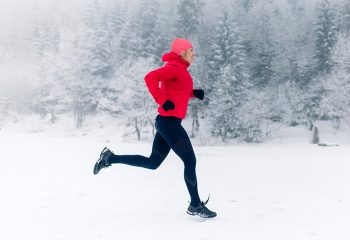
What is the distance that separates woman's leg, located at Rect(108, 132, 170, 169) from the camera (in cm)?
446

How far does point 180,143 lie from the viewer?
4.17 meters

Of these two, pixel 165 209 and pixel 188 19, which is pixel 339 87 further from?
pixel 165 209

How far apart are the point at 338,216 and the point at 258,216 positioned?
900 millimetres

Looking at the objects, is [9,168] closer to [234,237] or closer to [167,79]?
[167,79]

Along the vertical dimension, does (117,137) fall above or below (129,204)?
below

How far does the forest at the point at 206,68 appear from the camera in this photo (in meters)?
42.3

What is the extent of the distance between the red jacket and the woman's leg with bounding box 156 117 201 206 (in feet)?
0.34

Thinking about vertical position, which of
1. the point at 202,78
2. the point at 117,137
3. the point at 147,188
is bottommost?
the point at 117,137

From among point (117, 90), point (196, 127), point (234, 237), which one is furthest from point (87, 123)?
point (234, 237)

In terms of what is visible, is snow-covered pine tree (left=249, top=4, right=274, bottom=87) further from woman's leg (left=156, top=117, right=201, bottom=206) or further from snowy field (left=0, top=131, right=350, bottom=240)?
woman's leg (left=156, top=117, right=201, bottom=206)

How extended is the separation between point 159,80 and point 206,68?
44679 mm

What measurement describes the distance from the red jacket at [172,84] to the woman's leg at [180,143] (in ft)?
0.34

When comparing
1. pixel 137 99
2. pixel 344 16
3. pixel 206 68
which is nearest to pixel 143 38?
pixel 206 68

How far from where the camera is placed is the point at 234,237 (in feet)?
11.5
